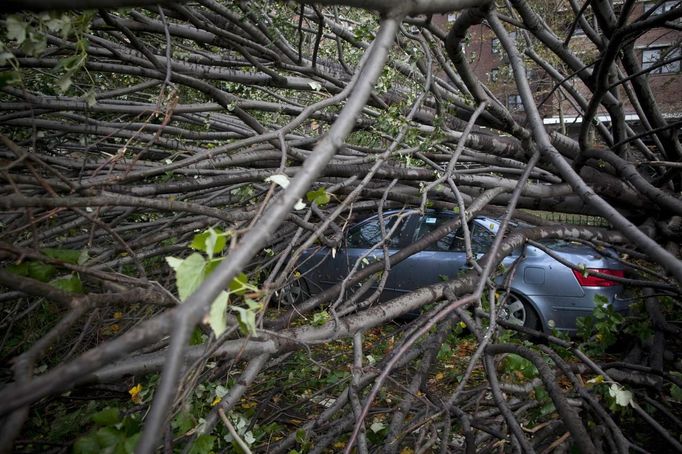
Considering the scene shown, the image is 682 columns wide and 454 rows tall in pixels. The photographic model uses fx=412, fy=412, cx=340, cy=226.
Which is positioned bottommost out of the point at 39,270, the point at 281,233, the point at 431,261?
the point at 431,261

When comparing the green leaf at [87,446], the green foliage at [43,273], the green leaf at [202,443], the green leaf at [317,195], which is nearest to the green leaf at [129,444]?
the green leaf at [87,446]

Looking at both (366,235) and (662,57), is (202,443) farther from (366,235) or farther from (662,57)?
(662,57)

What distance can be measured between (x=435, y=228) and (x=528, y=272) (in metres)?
1.29

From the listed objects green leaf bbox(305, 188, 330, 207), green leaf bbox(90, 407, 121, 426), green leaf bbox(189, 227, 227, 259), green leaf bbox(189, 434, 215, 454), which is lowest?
green leaf bbox(189, 434, 215, 454)

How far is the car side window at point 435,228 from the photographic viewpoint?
5434mm

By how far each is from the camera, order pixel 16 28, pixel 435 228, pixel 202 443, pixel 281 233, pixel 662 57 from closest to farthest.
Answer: pixel 16 28
pixel 202 443
pixel 662 57
pixel 281 233
pixel 435 228

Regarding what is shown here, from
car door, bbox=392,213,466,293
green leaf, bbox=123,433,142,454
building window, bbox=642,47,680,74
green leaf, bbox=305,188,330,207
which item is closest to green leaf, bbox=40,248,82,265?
green leaf, bbox=123,433,142,454

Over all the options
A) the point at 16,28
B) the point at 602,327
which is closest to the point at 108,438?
the point at 16,28

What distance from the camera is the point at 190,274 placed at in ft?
3.13

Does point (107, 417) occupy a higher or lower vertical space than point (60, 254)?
lower

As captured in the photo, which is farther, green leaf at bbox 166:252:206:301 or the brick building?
the brick building

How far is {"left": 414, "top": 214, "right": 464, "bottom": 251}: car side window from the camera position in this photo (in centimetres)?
543

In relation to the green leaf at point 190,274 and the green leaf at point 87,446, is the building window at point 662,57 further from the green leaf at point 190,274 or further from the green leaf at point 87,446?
the green leaf at point 87,446

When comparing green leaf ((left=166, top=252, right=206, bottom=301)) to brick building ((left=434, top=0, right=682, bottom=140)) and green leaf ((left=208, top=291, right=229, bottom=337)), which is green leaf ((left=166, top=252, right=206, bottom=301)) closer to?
green leaf ((left=208, top=291, right=229, bottom=337))
